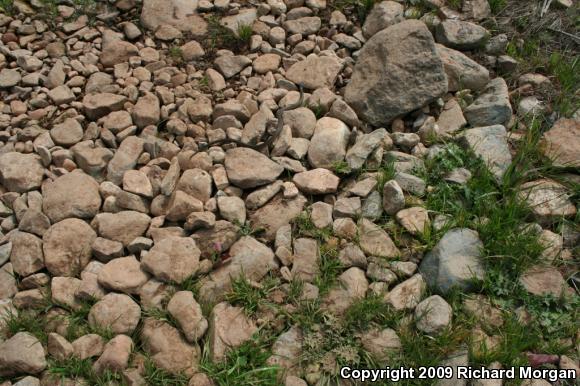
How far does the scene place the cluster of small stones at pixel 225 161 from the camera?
9.25 ft

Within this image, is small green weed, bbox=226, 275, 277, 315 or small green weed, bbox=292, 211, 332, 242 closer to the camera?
small green weed, bbox=226, 275, 277, 315

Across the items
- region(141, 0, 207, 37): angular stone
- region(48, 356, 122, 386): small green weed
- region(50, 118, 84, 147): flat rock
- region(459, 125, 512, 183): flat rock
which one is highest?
region(459, 125, 512, 183): flat rock

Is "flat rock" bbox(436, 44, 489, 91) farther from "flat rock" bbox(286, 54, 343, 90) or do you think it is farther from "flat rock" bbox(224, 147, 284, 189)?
"flat rock" bbox(224, 147, 284, 189)

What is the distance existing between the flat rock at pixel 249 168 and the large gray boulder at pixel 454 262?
1.04 metres

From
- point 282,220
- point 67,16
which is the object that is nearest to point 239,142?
point 282,220

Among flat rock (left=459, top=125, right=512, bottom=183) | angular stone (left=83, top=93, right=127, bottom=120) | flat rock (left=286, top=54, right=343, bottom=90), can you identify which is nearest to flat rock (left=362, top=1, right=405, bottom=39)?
flat rock (left=286, top=54, right=343, bottom=90)

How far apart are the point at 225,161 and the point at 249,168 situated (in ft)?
0.57

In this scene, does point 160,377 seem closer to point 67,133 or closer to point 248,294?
point 248,294

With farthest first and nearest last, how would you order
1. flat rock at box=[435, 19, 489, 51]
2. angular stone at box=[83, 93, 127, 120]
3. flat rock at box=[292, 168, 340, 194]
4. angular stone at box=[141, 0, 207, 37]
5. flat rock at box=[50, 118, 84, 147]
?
angular stone at box=[141, 0, 207, 37] → flat rock at box=[435, 19, 489, 51] → angular stone at box=[83, 93, 127, 120] → flat rock at box=[50, 118, 84, 147] → flat rock at box=[292, 168, 340, 194]

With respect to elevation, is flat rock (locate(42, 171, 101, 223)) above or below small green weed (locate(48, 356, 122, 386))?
above

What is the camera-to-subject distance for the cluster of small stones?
282cm

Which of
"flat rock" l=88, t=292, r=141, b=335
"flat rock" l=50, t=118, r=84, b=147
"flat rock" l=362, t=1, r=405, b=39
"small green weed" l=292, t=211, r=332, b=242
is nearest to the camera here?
"flat rock" l=88, t=292, r=141, b=335

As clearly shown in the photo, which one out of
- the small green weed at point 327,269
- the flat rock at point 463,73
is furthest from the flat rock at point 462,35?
the small green weed at point 327,269

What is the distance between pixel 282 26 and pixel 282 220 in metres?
1.73
